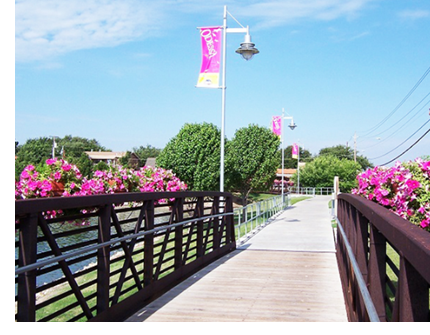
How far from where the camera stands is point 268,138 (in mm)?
33625

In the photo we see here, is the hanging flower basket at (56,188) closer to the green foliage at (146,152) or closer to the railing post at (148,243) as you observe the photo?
the railing post at (148,243)

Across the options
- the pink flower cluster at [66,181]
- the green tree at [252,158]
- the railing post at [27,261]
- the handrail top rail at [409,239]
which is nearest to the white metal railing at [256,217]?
the green tree at [252,158]

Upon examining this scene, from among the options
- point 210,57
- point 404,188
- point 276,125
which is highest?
point 276,125

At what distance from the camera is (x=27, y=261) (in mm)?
3578

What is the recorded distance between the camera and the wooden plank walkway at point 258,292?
5617 millimetres

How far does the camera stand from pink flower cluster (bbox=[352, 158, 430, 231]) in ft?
23.1

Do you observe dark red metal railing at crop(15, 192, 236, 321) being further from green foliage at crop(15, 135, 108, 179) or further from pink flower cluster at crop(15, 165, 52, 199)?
green foliage at crop(15, 135, 108, 179)

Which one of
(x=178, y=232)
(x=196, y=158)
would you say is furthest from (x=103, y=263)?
(x=196, y=158)

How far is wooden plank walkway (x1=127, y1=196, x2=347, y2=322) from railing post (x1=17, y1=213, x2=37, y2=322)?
6.15 ft

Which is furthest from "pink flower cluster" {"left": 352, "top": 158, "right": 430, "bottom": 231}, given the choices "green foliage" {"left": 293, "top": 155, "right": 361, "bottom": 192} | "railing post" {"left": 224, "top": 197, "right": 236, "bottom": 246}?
"green foliage" {"left": 293, "top": 155, "right": 361, "bottom": 192}

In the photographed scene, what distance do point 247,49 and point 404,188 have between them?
28.1 ft

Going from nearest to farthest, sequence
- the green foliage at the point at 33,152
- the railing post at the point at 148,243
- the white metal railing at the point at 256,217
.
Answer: the railing post at the point at 148,243, the white metal railing at the point at 256,217, the green foliage at the point at 33,152

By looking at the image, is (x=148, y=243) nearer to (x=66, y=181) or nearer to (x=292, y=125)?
(x=66, y=181)

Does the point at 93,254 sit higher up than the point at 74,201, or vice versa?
the point at 74,201
